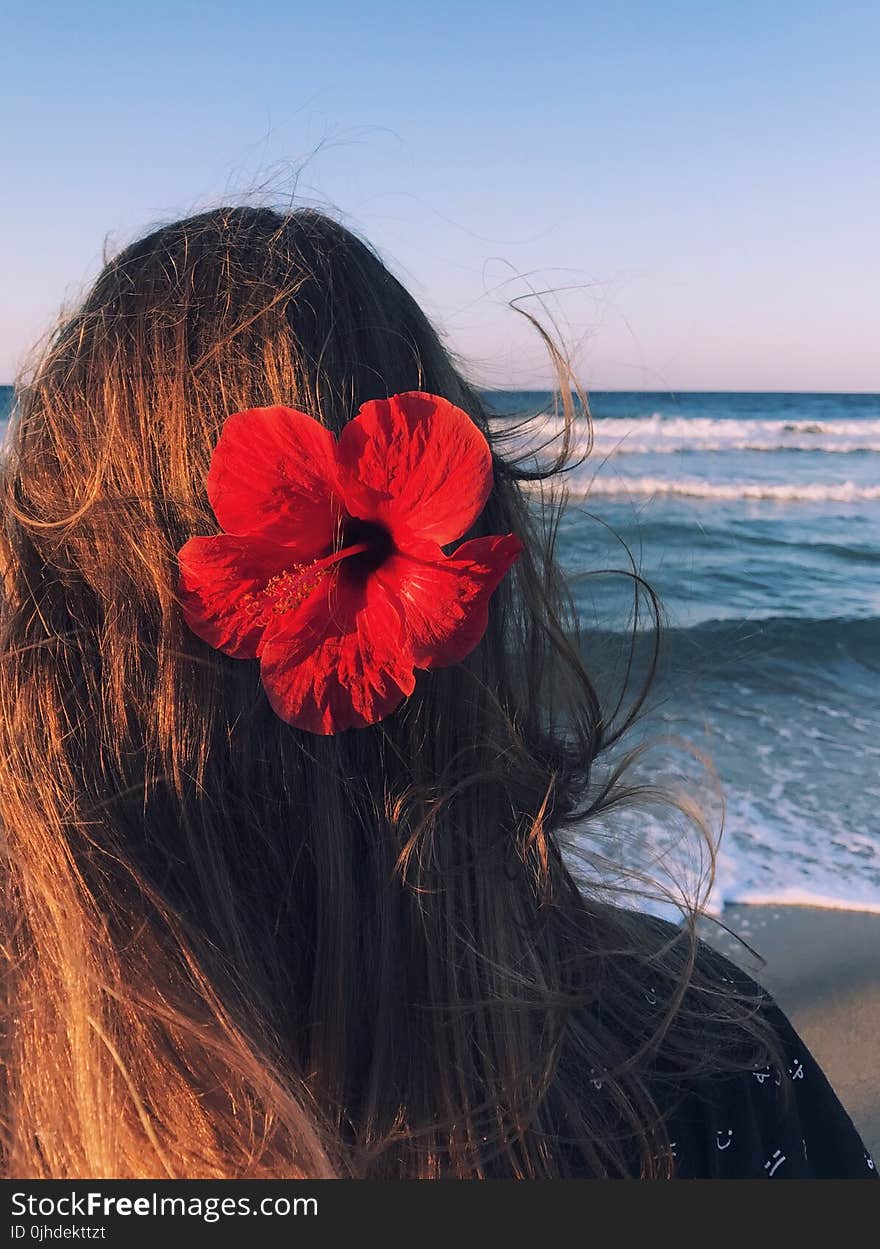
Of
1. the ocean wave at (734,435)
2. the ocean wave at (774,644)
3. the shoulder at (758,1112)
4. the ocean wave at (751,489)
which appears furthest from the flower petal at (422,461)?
the ocean wave at (734,435)

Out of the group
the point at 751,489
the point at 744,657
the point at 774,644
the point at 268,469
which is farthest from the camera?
the point at 751,489

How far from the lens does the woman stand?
827 millimetres

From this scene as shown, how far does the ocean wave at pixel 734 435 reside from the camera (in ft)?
54.0

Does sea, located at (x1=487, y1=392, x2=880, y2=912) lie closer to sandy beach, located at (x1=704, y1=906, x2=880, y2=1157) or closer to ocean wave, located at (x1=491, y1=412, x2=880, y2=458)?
Answer: sandy beach, located at (x1=704, y1=906, x2=880, y2=1157)

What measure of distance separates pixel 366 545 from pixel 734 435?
18.2 metres

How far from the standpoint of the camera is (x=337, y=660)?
842mm

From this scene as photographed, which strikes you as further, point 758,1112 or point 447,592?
point 758,1112

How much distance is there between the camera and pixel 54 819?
2.89 feet

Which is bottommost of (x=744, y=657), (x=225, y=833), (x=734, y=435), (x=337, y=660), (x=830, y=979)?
(x=830, y=979)

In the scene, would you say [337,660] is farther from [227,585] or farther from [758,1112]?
[758,1112]

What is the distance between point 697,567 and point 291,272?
749 centimetres

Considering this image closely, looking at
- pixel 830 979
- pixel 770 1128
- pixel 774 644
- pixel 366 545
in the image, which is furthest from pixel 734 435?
pixel 366 545

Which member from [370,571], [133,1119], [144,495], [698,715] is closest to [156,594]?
[144,495]

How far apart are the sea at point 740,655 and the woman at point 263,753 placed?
12.8 inches
